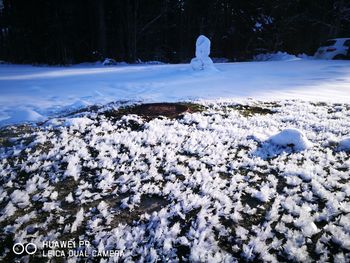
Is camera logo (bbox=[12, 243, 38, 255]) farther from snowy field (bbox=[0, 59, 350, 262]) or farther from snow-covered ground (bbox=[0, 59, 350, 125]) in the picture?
snow-covered ground (bbox=[0, 59, 350, 125])

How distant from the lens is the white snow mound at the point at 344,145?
12.9ft

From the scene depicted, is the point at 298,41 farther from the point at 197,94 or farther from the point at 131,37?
the point at 197,94

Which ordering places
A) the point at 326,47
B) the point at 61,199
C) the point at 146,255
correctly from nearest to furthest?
1. the point at 146,255
2. the point at 61,199
3. the point at 326,47

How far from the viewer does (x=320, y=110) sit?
18.6ft

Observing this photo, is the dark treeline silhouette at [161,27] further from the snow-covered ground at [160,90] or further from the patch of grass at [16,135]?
the patch of grass at [16,135]

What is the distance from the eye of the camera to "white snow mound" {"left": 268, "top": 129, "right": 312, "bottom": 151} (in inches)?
153

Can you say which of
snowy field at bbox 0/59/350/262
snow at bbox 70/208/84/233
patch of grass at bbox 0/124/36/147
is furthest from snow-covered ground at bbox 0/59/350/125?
snow at bbox 70/208/84/233

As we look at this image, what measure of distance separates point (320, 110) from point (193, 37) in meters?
21.3

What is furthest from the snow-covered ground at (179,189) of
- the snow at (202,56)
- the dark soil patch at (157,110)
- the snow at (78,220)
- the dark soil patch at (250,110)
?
the snow at (202,56)

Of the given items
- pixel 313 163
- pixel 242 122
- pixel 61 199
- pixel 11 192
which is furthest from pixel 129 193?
pixel 242 122

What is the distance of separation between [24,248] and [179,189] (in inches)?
61.1

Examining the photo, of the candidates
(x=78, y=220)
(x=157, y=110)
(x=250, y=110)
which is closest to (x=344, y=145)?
(x=250, y=110)

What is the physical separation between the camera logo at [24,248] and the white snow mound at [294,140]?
344 centimetres

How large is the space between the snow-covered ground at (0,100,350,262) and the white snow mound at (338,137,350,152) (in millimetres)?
20
